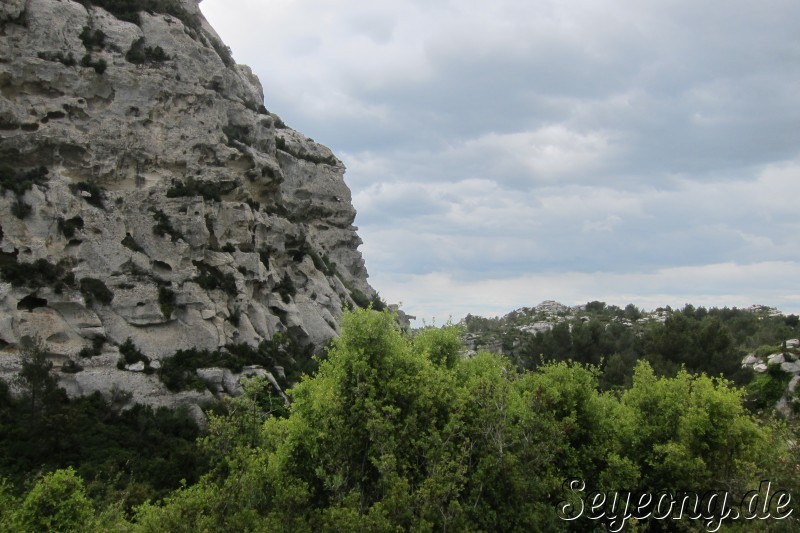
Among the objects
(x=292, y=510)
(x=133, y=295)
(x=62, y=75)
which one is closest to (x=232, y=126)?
(x=62, y=75)

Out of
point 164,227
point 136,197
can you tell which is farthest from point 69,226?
point 164,227

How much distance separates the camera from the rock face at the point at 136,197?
38.1m

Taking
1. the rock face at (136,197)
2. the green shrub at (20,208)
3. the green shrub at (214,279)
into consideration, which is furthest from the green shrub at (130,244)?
the green shrub at (20,208)

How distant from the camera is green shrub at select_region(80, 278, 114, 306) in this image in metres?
38.5

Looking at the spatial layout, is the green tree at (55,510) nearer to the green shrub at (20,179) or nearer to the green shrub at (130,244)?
the green shrub at (130,244)

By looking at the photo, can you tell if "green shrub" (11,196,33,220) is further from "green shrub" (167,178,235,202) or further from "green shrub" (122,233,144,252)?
"green shrub" (167,178,235,202)

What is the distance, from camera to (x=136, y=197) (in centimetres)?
4384

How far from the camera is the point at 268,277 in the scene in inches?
1972

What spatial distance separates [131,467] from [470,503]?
77.8ft

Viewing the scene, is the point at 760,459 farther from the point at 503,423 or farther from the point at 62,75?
the point at 62,75

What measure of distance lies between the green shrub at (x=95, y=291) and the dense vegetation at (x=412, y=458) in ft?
75.3

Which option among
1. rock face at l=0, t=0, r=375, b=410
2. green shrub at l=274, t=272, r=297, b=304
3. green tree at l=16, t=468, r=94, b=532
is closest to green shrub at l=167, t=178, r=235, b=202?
rock face at l=0, t=0, r=375, b=410

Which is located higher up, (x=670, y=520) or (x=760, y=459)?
(x=760, y=459)

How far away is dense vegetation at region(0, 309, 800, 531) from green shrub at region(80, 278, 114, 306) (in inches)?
904
